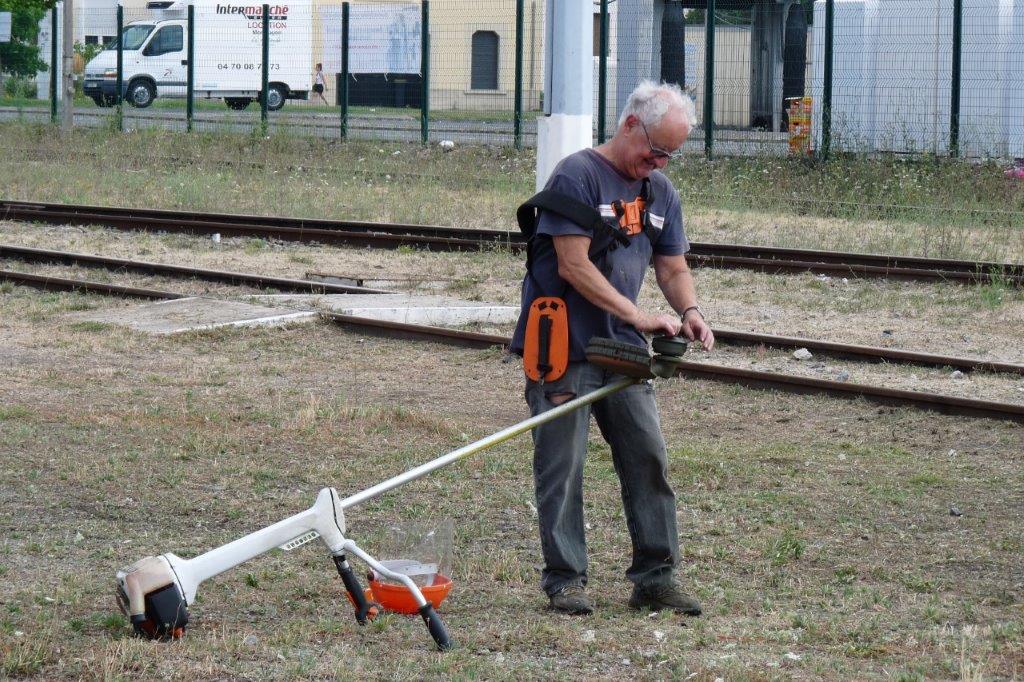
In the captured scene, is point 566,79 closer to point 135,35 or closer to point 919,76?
point 919,76

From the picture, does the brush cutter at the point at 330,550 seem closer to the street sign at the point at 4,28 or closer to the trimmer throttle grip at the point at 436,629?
the trimmer throttle grip at the point at 436,629

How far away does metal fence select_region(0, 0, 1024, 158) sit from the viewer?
22.4 meters

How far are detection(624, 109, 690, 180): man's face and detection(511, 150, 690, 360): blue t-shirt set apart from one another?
5.3 inches

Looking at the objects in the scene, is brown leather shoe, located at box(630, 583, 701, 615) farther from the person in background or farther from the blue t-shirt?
the person in background

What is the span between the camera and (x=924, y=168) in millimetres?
20562

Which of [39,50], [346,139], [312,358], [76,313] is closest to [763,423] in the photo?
[312,358]

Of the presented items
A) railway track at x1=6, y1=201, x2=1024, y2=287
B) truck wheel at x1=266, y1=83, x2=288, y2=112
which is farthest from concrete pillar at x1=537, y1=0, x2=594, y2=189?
truck wheel at x1=266, y1=83, x2=288, y2=112

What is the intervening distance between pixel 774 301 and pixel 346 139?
15739mm

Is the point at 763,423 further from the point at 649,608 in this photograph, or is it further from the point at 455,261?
the point at 455,261

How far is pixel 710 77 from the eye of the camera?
953 inches

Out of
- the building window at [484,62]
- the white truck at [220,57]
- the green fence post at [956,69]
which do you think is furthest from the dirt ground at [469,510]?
the white truck at [220,57]

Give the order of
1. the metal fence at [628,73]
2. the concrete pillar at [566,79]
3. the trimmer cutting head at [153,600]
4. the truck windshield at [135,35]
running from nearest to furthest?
the trimmer cutting head at [153,600] < the concrete pillar at [566,79] < the metal fence at [628,73] < the truck windshield at [135,35]

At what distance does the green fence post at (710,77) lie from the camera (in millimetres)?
24031

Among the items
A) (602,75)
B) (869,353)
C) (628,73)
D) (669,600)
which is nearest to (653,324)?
(669,600)
